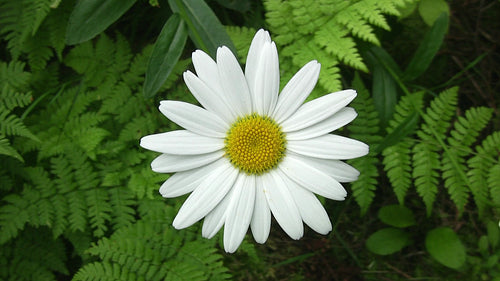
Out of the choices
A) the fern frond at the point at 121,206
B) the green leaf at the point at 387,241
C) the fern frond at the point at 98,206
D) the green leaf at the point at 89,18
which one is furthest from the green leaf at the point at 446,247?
the green leaf at the point at 89,18

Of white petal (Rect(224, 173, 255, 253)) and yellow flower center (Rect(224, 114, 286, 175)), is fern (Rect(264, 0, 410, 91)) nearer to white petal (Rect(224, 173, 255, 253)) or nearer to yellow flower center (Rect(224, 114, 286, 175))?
yellow flower center (Rect(224, 114, 286, 175))

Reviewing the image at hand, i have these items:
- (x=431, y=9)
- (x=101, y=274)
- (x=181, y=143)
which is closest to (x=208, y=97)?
(x=181, y=143)

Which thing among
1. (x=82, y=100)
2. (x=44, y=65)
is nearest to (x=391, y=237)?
(x=82, y=100)

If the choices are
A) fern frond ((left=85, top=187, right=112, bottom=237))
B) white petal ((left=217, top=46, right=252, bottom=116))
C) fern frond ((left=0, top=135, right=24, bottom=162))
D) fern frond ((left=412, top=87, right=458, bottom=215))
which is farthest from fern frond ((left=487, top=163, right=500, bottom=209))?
fern frond ((left=0, top=135, right=24, bottom=162))

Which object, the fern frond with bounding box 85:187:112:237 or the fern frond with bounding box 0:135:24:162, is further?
the fern frond with bounding box 85:187:112:237

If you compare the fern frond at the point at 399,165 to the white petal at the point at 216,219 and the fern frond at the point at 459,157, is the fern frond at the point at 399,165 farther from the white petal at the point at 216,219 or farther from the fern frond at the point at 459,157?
the white petal at the point at 216,219

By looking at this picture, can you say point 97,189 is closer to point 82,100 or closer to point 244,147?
point 82,100
